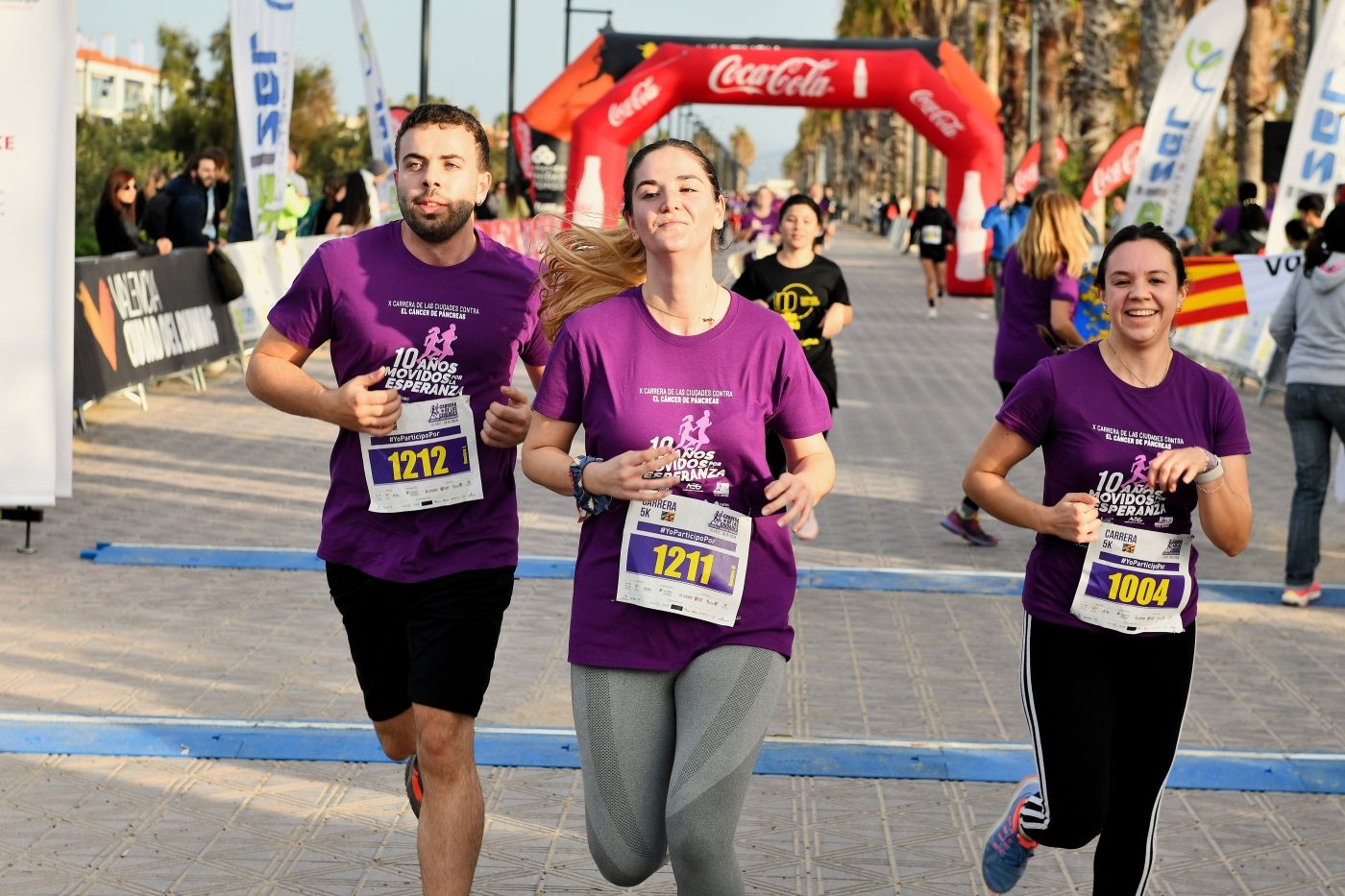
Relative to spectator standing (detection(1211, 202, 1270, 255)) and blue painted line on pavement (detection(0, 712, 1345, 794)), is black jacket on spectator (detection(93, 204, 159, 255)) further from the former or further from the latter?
spectator standing (detection(1211, 202, 1270, 255))

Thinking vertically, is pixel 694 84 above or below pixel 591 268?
above

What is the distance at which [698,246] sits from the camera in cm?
375

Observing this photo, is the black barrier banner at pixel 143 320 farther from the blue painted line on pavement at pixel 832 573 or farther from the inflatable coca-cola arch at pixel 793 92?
the inflatable coca-cola arch at pixel 793 92

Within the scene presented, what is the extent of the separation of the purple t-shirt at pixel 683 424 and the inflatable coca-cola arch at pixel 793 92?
73.3 ft

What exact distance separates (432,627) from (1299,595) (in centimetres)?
546

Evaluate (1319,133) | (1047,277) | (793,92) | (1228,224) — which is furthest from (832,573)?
(793,92)

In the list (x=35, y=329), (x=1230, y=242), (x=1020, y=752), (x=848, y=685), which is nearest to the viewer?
(x=1020, y=752)

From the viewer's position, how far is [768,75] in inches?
1041

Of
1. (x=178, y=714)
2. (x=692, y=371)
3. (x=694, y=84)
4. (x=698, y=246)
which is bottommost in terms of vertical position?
(x=178, y=714)

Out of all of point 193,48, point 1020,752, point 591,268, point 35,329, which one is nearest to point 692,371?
point 591,268

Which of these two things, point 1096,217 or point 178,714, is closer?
point 178,714

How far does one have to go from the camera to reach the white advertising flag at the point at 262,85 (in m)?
14.9

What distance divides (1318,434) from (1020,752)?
11.2 ft

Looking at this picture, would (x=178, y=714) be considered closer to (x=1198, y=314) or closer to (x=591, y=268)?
(x=591, y=268)
